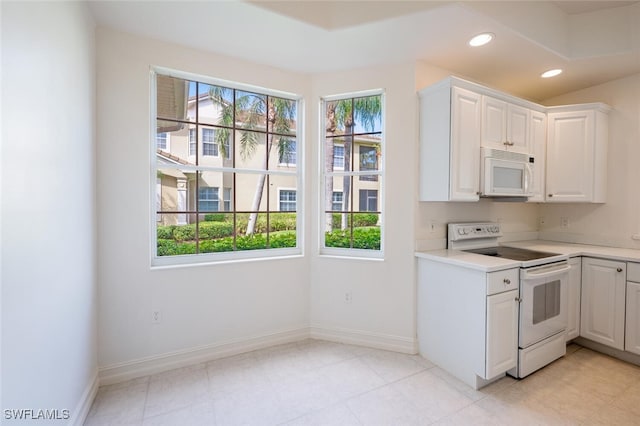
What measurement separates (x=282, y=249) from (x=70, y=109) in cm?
188

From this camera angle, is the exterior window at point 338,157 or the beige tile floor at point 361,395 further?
the exterior window at point 338,157

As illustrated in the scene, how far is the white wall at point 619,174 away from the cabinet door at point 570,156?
28cm

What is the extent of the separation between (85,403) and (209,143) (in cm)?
201

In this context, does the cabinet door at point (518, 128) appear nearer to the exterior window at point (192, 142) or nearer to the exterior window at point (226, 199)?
the exterior window at point (226, 199)

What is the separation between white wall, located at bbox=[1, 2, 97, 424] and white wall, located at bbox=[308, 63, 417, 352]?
187 cm

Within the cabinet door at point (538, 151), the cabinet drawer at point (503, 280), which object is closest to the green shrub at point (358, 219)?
the cabinet drawer at point (503, 280)

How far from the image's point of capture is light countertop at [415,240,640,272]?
2143 mm

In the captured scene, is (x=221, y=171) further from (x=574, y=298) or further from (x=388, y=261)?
(x=574, y=298)

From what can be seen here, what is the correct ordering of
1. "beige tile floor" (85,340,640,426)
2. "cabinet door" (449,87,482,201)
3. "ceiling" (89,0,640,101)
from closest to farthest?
"beige tile floor" (85,340,640,426)
"ceiling" (89,0,640,101)
"cabinet door" (449,87,482,201)

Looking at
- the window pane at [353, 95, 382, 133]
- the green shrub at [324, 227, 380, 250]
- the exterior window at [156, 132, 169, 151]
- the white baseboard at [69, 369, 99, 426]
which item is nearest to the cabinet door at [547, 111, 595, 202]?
the window pane at [353, 95, 382, 133]

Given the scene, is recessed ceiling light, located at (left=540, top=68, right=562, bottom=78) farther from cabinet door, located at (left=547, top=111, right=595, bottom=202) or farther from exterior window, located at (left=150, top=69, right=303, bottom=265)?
exterior window, located at (left=150, top=69, right=303, bottom=265)

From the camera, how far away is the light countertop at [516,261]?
2.14m

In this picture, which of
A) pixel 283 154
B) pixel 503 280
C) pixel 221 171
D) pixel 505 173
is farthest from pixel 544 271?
pixel 221 171

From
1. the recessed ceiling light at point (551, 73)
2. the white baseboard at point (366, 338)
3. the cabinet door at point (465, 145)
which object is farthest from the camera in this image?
the recessed ceiling light at point (551, 73)
